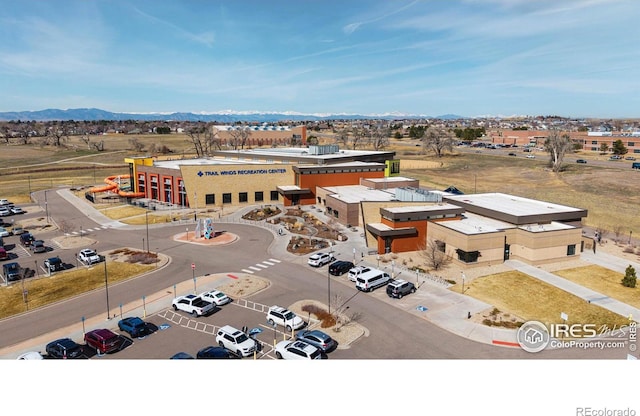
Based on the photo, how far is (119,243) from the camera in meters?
60.7

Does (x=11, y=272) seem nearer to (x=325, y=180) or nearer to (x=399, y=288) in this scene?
(x=399, y=288)

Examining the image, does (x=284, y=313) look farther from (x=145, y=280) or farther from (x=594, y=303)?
(x=594, y=303)

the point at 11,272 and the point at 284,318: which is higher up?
the point at 11,272

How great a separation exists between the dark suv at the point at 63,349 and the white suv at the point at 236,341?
973cm

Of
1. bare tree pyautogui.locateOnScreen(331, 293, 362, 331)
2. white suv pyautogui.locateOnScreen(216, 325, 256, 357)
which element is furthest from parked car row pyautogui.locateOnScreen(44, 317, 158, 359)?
bare tree pyautogui.locateOnScreen(331, 293, 362, 331)

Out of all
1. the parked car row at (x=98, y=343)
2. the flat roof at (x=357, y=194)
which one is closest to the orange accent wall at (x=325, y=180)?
the flat roof at (x=357, y=194)

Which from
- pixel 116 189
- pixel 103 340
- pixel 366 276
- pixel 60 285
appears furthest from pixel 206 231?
pixel 116 189

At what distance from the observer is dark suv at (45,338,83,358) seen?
30152mm

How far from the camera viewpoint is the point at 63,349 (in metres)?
30.2

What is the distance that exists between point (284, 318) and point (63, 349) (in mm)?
15940

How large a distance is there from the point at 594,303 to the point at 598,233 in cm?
2880

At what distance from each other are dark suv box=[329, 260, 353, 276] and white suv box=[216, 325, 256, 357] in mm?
15926

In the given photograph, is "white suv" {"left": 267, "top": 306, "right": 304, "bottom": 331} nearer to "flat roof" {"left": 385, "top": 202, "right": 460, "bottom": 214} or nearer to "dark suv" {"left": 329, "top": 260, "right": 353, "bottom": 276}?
"dark suv" {"left": 329, "top": 260, "right": 353, "bottom": 276}

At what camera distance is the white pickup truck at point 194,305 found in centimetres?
3747
